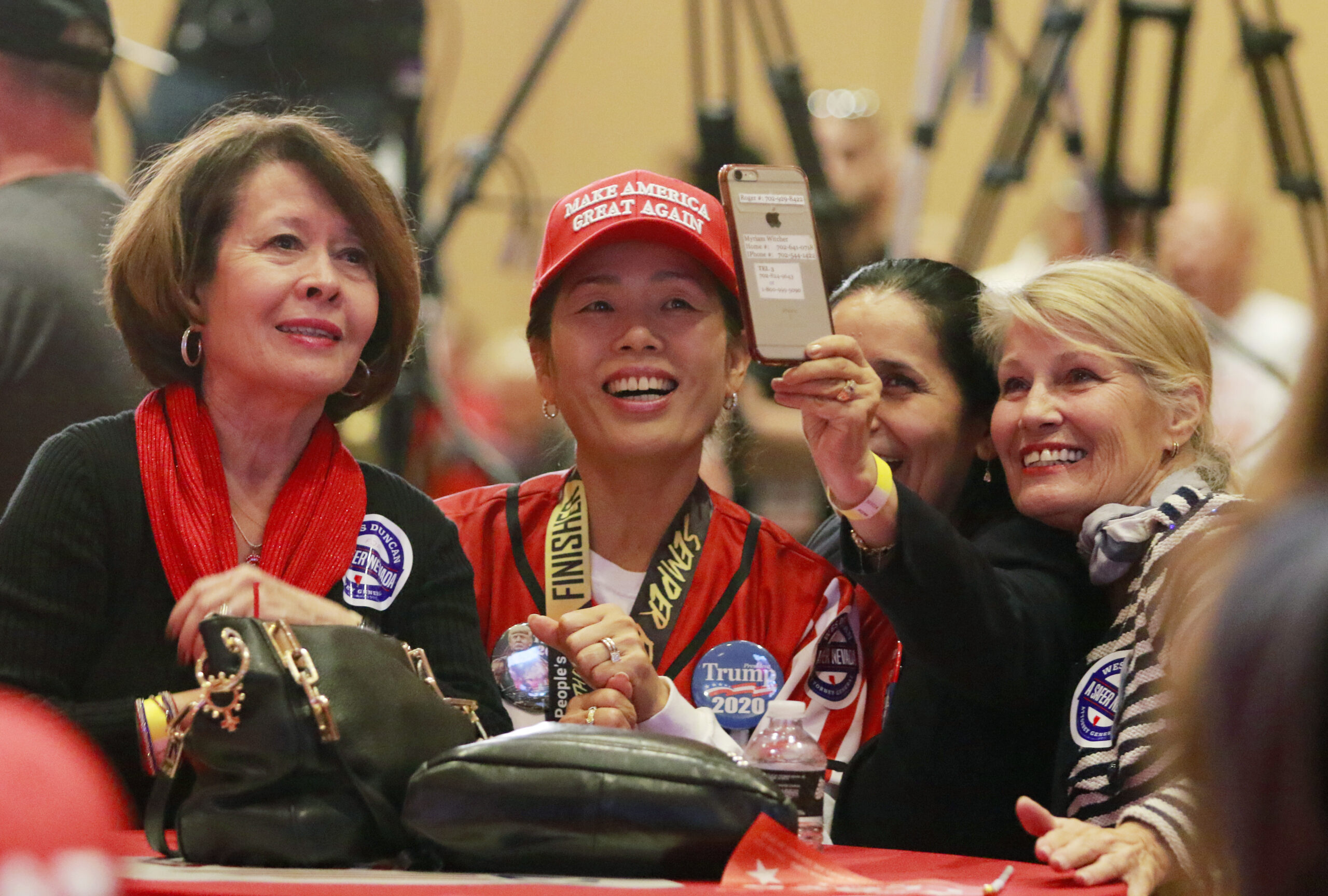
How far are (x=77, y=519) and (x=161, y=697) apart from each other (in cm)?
28

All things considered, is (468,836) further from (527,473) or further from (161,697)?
(527,473)

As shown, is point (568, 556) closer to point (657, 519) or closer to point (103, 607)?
point (657, 519)

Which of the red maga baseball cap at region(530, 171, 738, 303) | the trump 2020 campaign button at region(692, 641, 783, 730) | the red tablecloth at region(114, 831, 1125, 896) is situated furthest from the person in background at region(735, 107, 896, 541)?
the red tablecloth at region(114, 831, 1125, 896)

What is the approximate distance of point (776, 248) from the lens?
5.64ft

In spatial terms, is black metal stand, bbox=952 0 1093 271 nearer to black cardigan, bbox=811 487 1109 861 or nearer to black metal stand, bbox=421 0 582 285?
black metal stand, bbox=421 0 582 285

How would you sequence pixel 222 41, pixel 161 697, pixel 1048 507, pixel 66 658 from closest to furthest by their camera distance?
pixel 161 697 → pixel 66 658 → pixel 1048 507 → pixel 222 41

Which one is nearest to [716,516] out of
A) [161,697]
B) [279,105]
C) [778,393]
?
[778,393]

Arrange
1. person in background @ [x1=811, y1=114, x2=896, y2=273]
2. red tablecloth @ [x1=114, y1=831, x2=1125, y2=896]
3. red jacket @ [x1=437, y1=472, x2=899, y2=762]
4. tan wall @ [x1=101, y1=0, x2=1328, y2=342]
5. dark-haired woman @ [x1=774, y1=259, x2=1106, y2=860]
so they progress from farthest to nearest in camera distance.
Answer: tan wall @ [x1=101, y1=0, x2=1328, y2=342] < person in background @ [x1=811, y1=114, x2=896, y2=273] < red jacket @ [x1=437, y1=472, x2=899, y2=762] < dark-haired woman @ [x1=774, y1=259, x2=1106, y2=860] < red tablecloth @ [x1=114, y1=831, x2=1125, y2=896]

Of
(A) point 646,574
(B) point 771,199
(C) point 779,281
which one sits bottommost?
(A) point 646,574

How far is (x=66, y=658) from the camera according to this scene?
63.7 inches

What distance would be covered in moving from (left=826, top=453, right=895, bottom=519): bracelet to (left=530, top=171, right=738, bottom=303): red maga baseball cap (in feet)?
1.51

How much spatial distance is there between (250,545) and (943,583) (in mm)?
863

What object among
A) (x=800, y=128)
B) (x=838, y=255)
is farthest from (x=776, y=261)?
(x=800, y=128)

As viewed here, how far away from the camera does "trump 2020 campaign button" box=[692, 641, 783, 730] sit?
1.93 m
